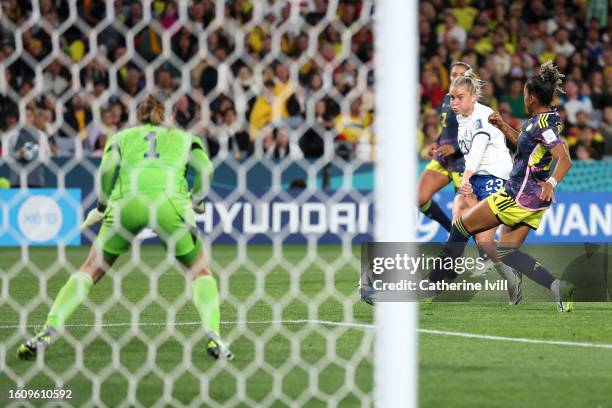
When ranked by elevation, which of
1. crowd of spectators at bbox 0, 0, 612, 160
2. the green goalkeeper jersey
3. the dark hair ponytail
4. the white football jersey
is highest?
crowd of spectators at bbox 0, 0, 612, 160

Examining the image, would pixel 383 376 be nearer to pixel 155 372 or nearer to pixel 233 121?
pixel 155 372

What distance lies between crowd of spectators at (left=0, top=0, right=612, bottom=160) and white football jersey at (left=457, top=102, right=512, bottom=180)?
0.88 m

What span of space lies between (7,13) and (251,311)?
4769 millimetres

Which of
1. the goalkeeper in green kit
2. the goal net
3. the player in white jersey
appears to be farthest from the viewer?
the player in white jersey

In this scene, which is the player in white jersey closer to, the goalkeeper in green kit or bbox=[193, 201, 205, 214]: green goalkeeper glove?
bbox=[193, 201, 205, 214]: green goalkeeper glove

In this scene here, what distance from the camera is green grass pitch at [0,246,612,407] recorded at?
4852 millimetres

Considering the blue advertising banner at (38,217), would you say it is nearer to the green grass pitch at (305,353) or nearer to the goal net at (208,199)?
the goal net at (208,199)

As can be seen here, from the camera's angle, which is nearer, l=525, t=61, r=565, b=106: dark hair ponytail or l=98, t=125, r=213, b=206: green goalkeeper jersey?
l=98, t=125, r=213, b=206: green goalkeeper jersey

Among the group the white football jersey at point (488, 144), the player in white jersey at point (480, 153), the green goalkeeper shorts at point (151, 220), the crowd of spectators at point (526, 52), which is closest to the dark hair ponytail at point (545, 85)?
the player in white jersey at point (480, 153)

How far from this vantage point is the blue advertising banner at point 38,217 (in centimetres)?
1247

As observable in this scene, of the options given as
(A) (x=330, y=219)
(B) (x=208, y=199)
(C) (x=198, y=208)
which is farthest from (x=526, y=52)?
(C) (x=198, y=208)

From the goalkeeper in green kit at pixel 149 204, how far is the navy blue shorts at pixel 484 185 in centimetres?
314

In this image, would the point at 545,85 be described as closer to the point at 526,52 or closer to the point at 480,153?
the point at 480,153

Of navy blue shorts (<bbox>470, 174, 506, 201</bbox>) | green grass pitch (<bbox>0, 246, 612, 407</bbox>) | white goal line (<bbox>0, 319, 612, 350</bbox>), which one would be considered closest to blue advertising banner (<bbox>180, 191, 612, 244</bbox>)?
green grass pitch (<bbox>0, 246, 612, 407</bbox>)
